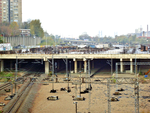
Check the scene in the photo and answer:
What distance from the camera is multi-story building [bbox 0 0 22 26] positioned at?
10996 cm

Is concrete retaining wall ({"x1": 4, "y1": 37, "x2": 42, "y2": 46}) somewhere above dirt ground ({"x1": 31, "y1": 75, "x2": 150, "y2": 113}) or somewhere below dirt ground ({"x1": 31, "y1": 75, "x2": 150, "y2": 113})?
above

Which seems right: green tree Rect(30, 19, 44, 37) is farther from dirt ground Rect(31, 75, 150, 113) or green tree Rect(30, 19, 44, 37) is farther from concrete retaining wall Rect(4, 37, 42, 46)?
dirt ground Rect(31, 75, 150, 113)

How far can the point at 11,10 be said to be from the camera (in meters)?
113

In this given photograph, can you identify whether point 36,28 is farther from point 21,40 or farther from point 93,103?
point 93,103

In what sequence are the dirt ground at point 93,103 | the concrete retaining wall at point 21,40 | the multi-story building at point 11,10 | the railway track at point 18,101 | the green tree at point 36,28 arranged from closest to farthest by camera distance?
1. the railway track at point 18,101
2. the dirt ground at point 93,103
3. the concrete retaining wall at point 21,40
4. the green tree at point 36,28
5. the multi-story building at point 11,10

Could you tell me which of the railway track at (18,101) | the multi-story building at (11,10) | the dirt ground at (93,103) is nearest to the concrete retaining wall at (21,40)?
the multi-story building at (11,10)

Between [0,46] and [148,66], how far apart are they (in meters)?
35.7

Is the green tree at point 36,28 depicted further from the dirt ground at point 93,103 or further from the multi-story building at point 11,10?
the dirt ground at point 93,103

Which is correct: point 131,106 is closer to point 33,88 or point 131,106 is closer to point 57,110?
point 57,110

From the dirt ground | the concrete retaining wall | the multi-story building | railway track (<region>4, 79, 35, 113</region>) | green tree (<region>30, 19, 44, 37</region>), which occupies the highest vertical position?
the multi-story building

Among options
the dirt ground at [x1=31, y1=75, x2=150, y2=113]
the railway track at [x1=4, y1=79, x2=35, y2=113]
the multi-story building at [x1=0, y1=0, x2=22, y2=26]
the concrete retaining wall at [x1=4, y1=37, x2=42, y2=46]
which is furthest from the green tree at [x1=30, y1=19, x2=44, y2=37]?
the dirt ground at [x1=31, y1=75, x2=150, y2=113]

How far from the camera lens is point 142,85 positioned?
38500 millimetres

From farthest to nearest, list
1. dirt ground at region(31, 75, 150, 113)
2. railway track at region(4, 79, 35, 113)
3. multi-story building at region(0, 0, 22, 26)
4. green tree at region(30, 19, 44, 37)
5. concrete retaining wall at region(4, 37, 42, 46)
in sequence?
multi-story building at region(0, 0, 22, 26) < green tree at region(30, 19, 44, 37) < concrete retaining wall at region(4, 37, 42, 46) < dirt ground at region(31, 75, 150, 113) < railway track at region(4, 79, 35, 113)

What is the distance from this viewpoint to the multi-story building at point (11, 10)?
10996 cm
